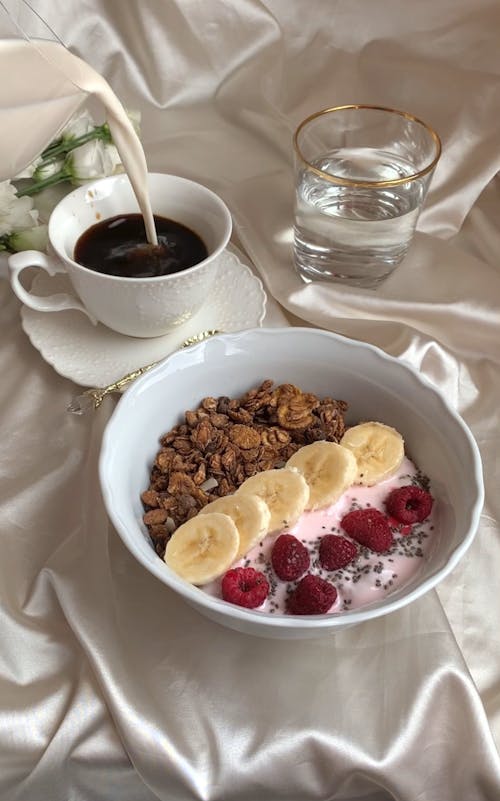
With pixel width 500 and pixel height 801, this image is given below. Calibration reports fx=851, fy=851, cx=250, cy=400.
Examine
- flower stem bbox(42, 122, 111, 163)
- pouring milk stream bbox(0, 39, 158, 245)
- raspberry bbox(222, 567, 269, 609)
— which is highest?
pouring milk stream bbox(0, 39, 158, 245)

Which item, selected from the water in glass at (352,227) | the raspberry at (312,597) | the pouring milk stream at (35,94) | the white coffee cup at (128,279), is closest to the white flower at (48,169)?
the white coffee cup at (128,279)

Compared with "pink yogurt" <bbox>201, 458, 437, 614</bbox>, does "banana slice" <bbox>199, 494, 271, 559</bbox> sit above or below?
above

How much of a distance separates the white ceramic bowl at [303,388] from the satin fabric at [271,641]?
71 mm

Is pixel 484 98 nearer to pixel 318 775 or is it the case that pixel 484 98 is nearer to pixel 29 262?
pixel 29 262

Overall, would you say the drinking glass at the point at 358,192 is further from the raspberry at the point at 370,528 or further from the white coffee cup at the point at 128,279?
the raspberry at the point at 370,528

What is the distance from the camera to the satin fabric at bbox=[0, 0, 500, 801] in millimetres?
696

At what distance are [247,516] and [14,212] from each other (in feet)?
1.71

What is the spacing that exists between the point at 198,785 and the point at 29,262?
0.57 metres

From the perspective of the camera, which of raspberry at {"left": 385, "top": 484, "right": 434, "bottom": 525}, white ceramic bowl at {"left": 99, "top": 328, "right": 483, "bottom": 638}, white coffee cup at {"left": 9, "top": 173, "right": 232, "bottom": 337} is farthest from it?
white coffee cup at {"left": 9, "top": 173, "right": 232, "bottom": 337}

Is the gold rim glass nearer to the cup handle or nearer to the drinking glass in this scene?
the drinking glass

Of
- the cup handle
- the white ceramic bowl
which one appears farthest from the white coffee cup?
the white ceramic bowl

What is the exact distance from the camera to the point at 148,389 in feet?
2.66

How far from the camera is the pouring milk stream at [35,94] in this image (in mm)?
729

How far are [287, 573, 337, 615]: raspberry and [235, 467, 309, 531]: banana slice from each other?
6cm
